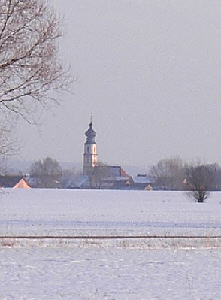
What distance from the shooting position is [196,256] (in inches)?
866

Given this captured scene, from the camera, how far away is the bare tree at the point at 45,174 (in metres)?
182

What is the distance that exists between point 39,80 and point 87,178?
570 ft

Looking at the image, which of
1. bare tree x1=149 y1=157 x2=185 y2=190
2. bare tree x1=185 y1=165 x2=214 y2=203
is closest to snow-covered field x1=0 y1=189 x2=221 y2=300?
bare tree x1=185 y1=165 x2=214 y2=203

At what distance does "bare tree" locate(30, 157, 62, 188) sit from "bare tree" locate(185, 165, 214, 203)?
335ft

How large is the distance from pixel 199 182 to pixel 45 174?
361 feet

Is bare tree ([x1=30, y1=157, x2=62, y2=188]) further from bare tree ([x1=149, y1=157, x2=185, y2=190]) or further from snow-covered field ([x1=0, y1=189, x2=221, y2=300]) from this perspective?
snow-covered field ([x1=0, y1=189, x2=221, y2=300])

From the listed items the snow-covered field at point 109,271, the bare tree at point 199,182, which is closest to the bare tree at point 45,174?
the bare tree at point 199,182

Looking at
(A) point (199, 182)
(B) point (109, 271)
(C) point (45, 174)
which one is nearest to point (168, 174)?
(C) point (45, 174)

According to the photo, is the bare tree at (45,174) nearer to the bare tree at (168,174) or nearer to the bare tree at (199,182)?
the bare tree at (168,174)

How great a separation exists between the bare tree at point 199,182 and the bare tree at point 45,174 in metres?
102

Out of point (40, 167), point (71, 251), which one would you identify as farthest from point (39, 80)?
point (40, 167)

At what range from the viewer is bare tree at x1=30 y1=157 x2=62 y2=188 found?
182250 mm

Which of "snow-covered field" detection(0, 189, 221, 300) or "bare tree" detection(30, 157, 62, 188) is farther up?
"bare tree" detection(30, 157, 62, 188)

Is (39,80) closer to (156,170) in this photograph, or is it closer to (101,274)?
(101,274)
